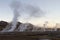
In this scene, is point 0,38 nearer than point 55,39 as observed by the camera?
No

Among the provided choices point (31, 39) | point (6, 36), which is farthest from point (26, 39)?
point (6, 36)

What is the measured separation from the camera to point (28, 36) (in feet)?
13.8

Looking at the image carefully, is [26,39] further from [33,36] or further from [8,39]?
[8,39]

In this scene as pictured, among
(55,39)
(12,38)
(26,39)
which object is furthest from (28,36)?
(55,39)

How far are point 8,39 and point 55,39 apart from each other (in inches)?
50.4

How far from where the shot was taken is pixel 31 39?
4.05 metres

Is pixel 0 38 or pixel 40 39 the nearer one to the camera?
pixel 40 39

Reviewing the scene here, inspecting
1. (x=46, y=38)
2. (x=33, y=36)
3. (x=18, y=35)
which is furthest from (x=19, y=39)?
(x=46, y=38)

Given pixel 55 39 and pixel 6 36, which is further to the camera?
pixel 6 36

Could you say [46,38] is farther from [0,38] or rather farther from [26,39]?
[0,38]

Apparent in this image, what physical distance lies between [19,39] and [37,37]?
488 mm

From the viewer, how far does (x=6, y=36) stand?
4449 mm

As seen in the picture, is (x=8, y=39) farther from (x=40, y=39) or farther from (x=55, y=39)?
(x=55, y=39)

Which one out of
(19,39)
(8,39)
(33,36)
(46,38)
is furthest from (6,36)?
(46,38)
